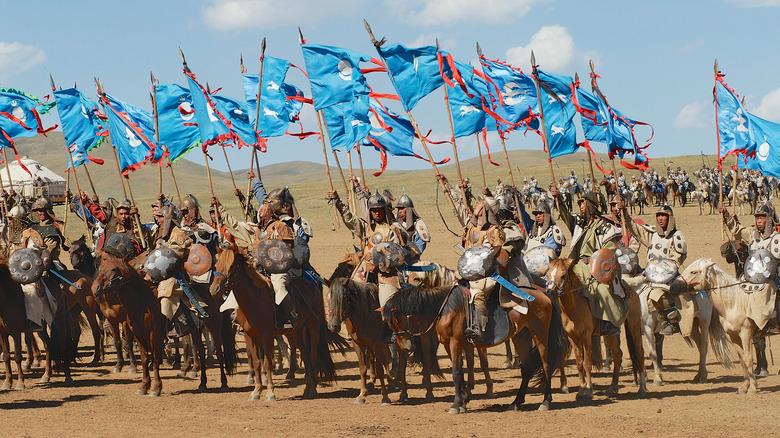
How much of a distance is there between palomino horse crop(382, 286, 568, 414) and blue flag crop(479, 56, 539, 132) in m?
6.86

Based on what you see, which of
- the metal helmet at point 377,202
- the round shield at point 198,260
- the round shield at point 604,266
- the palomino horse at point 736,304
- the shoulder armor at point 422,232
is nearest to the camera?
the round shield at point 604,266

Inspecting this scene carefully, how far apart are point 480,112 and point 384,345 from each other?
248 inches

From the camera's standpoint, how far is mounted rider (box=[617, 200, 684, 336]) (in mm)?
12625

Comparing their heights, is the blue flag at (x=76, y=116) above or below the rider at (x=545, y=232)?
above

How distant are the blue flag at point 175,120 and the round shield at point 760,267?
1105 centimetres

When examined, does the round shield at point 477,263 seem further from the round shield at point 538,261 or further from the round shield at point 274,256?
the round shield at point 274,256

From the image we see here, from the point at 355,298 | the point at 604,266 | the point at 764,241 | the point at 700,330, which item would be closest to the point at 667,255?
the point at 700,330

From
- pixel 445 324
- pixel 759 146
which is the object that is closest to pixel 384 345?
pixel 445 324

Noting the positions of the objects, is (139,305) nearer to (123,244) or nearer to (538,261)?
(123,244)

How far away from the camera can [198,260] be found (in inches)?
508

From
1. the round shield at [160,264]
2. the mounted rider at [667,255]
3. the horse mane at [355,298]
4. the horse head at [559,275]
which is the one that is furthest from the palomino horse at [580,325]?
the round shield at [160,264]

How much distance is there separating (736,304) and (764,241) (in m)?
1.48

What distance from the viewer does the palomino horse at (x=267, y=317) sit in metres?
11.8

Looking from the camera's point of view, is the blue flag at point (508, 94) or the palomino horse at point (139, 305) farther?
the blue flag at point (508, 94)
